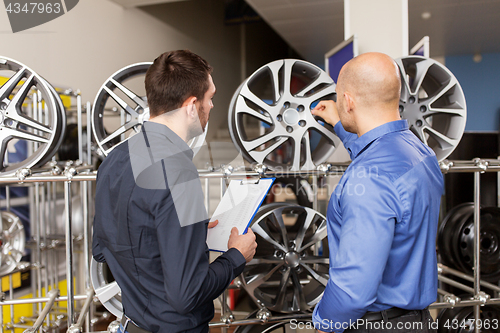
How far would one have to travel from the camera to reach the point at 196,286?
92 centimetres

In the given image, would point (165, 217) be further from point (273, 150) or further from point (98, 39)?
point (98, 39)

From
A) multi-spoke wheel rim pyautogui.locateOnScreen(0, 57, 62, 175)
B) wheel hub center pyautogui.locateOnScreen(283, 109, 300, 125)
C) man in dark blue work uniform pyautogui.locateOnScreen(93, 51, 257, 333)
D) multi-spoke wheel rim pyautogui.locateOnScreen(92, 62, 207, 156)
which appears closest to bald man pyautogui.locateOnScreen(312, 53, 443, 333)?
man in dark blue work uniform pyautogui.locateOnScreen(93, 51, 257, 333)

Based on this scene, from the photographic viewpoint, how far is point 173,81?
1025 millimetres

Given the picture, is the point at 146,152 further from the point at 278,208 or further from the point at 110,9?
the point at 110,9

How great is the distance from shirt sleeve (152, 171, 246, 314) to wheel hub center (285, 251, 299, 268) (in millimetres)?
680

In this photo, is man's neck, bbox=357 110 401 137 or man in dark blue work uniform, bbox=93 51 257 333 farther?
man's neck, bbox=357 110 401 137

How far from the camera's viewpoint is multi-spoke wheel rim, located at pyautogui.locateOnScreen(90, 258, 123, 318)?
1565 mm

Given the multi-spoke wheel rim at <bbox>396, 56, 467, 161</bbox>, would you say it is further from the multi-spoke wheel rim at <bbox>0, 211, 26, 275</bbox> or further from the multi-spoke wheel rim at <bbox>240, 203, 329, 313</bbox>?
the multi-spoke wheel rim at <bbox>0, 211, 26, 275</bbox>

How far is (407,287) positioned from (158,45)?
4162mm

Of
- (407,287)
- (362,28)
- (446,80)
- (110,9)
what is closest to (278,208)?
(407,287)

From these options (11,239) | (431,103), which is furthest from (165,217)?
(11,239)

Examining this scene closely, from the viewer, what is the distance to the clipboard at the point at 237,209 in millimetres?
1260

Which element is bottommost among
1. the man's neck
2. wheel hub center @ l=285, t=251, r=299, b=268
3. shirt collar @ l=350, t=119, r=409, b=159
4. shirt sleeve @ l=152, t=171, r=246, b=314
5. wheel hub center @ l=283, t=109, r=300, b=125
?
wheel hub center @ l=285, t=251, r=299, b=268

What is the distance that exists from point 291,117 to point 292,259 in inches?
25.7
